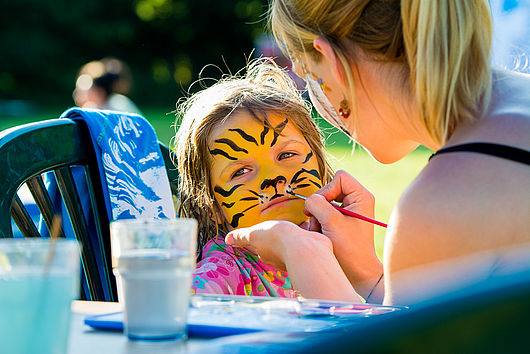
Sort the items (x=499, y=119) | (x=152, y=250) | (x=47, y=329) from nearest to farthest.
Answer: (x=47, y=329), (x=152, y=250), (x=499, y=119)

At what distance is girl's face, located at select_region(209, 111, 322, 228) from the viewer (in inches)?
79.1

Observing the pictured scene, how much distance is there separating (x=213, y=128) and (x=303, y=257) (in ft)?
2.08

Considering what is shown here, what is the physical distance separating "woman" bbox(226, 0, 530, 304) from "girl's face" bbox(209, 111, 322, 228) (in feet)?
0.59

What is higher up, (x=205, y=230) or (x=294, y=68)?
(x=294, y=68)

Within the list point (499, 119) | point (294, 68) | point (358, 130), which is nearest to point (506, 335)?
point (499, 119)

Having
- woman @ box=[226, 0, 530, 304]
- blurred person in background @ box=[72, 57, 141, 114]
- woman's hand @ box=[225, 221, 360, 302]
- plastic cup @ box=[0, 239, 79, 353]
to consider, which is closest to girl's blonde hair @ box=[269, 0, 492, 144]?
woman @ box=[226, 0, 530, 304]

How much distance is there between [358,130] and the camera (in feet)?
5.58

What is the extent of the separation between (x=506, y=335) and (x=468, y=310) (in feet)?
0.07

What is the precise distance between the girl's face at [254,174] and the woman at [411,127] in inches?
7.1

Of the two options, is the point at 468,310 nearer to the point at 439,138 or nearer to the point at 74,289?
the point at 74,289

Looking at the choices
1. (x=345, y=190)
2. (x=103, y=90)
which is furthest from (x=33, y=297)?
(x=103, y=90)

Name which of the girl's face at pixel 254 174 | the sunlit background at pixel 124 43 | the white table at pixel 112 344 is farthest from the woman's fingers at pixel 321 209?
the sunlit background at pixel 124 43

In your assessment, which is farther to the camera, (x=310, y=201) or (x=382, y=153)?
(x=310, y=201)

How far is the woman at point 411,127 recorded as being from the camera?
1231 millimetres
